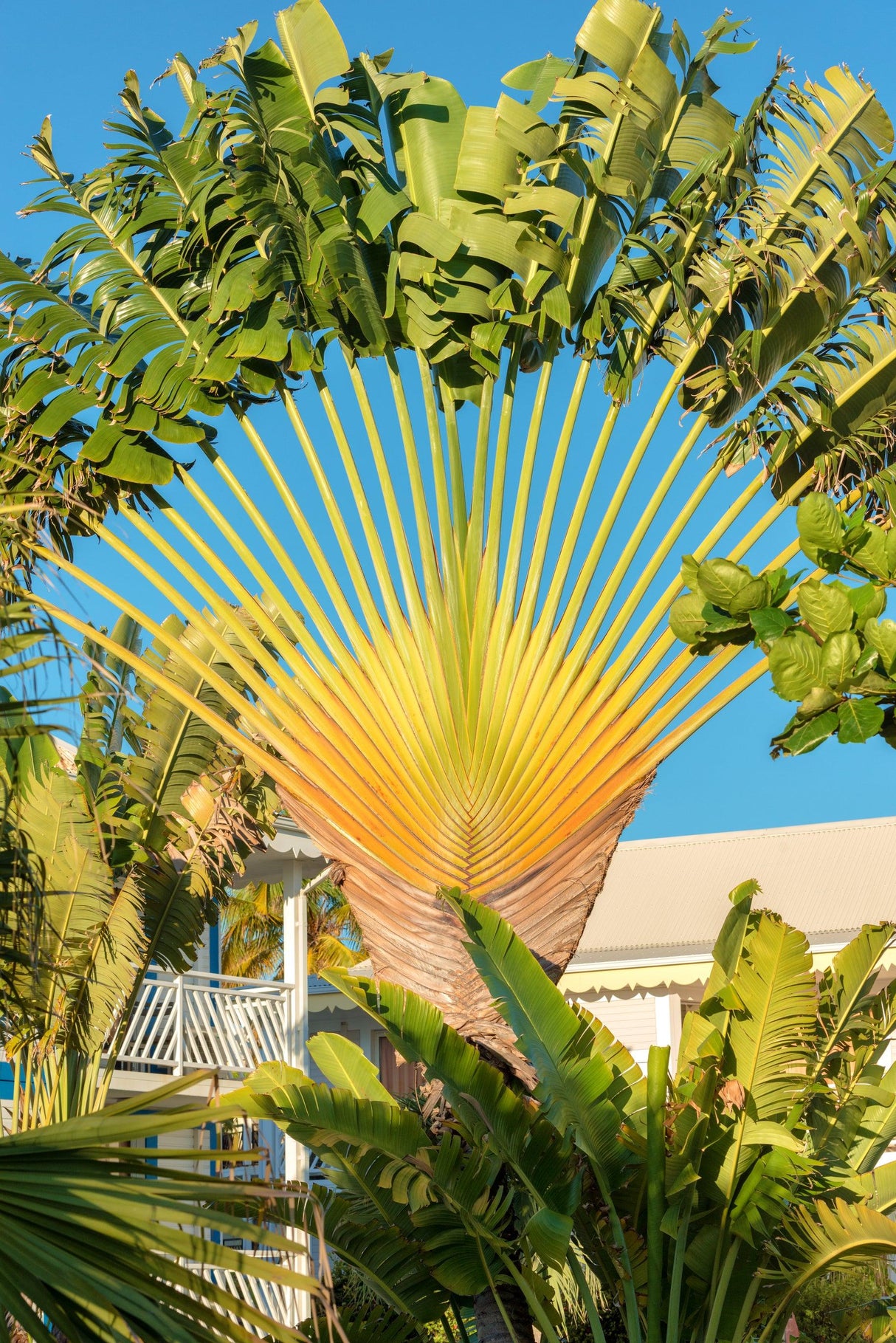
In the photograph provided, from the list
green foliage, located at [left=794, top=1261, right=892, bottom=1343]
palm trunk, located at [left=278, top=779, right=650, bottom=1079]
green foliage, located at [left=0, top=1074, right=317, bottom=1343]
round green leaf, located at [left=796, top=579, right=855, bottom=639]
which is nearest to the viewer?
green foliage, located at [left=0, top=1074, right=317, bottom=1343]

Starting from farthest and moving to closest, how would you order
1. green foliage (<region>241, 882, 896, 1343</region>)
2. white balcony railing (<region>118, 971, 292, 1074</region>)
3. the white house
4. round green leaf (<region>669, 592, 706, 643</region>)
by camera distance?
the white house < white balcony railing (<region>118, 971, 292, 1074</region>) < green foliage (<region>241, 882, 896, 1343</region>) < round green leaf (<region>669, 592, 706, 643</region>)

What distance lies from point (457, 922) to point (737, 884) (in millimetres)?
12817

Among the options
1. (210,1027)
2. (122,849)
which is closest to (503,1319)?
(122,849)

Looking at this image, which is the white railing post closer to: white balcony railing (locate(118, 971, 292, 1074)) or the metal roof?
white balcony railing (locate(118, 971, 292, 1074))

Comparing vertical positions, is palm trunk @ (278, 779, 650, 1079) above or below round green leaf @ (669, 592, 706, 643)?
below

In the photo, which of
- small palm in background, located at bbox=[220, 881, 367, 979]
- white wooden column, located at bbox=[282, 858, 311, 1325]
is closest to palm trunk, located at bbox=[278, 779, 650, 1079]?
white wooden column, located at bbox=[282, 858, 311, 1325]

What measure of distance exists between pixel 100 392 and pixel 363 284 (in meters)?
1.68

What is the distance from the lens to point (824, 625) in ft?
10.6

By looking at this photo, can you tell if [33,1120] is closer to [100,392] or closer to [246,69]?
[100,392]

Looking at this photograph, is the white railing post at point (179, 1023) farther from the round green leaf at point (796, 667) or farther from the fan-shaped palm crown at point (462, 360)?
the round green leaf at point (796, 667)

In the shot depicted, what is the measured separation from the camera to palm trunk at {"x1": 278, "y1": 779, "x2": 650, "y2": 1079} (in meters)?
6.09

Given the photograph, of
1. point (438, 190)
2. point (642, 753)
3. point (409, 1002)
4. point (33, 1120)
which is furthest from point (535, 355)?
point (33, 1120)

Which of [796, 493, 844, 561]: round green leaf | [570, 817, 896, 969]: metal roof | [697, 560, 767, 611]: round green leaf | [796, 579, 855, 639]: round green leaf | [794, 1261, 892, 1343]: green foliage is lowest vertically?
[794, 1261, 892, 1343]: green foliage

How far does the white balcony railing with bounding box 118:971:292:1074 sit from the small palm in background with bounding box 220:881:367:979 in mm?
12873
